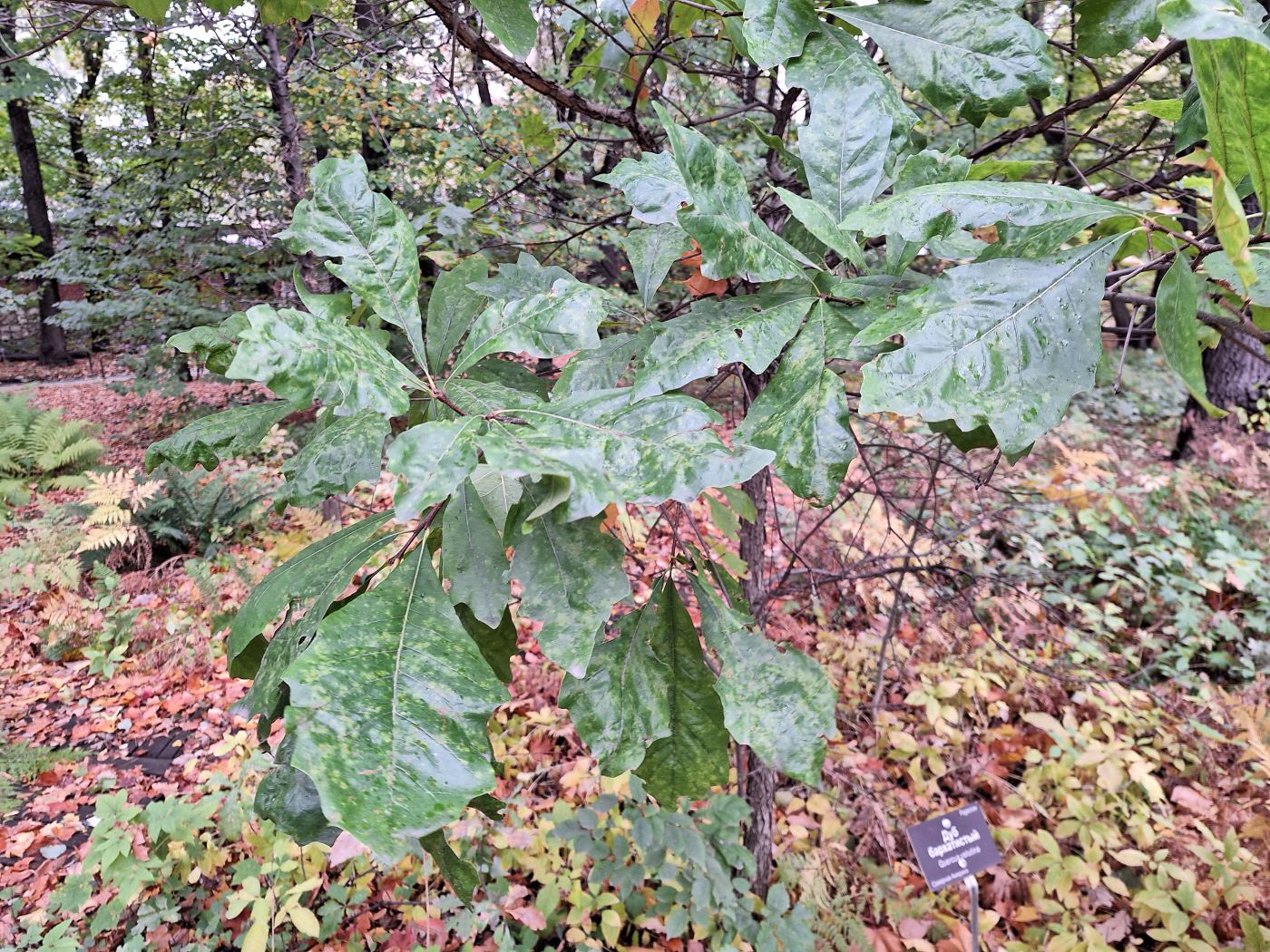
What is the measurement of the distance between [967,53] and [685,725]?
86 centimetres

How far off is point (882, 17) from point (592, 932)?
8.32 ft

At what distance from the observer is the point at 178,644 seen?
3.92 m

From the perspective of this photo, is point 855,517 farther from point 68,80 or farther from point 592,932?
point 68,80

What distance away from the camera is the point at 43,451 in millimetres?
6062

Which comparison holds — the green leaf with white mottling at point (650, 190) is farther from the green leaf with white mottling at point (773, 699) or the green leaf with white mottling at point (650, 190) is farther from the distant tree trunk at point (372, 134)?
the distant tree trunk at point (372, 134)

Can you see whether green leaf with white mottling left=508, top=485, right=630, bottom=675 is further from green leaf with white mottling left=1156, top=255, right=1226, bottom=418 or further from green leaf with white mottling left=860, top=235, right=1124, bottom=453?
green leaf with white mottling left=1156, top=255, right=1226, bottom=418

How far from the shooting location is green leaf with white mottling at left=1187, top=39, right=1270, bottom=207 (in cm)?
46

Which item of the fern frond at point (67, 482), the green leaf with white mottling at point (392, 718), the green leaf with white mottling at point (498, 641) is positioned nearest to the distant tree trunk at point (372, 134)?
the green leaf with white mottling at point (498, 641)

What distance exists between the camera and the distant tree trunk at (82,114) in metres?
7.78

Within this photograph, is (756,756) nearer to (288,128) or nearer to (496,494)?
(496,494)

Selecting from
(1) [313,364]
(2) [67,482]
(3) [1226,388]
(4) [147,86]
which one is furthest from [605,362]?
(2) [67,482]

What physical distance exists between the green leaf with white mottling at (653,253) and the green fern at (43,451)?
22.1 feet

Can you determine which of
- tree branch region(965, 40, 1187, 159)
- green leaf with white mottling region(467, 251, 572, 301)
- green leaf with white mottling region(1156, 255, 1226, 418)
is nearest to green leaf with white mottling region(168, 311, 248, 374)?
green leaf with white mottling region(467, 251, 572, 301)

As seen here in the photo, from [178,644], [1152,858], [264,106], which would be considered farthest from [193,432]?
[264,106]
